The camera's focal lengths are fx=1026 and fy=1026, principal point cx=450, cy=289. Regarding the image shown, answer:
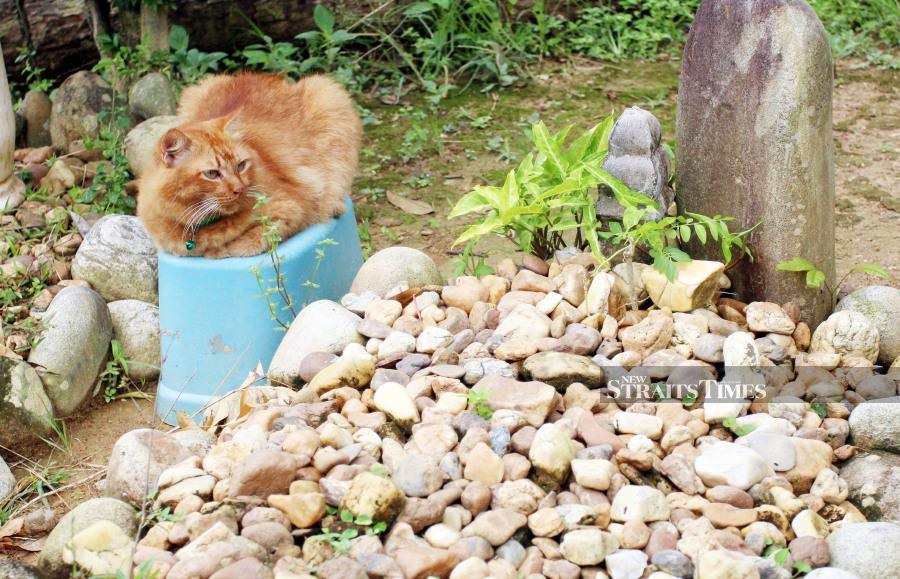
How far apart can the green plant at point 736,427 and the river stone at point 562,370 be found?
369 millimetres

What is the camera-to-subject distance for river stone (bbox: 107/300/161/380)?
423 cm

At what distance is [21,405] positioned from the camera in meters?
3.79

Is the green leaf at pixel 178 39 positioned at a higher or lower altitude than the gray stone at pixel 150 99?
higher

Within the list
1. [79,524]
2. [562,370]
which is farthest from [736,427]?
[79,524]

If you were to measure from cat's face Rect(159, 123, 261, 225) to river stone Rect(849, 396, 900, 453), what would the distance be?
2.25 meters

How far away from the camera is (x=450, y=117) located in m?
6.07

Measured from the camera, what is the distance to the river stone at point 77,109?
544 centimetres

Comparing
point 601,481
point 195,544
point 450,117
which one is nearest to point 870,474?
point 601,481

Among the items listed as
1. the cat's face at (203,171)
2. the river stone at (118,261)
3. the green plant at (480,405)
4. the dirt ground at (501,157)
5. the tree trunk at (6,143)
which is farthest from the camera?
the tree trunk at (6,143)

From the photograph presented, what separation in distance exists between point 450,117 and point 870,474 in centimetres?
384

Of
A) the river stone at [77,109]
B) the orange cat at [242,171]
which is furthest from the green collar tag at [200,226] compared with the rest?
the river stone at [77,109]

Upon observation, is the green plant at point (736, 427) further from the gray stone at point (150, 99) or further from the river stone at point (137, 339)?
the gray stone at point (150, 99)

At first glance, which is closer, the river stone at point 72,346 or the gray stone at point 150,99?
the river stone at point 72,346

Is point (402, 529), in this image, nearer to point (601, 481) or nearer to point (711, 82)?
point (601, 481)
